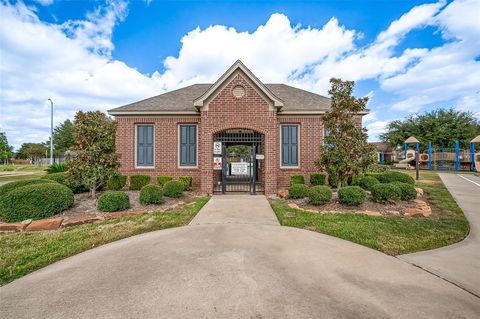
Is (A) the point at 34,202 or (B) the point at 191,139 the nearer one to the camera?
(A) the point at 34,202

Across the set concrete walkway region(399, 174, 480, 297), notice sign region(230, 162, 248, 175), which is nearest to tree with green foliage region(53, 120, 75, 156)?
notice sign region(230, 162, 248, 175)

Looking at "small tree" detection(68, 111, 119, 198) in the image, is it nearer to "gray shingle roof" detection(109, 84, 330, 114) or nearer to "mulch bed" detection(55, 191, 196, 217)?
"mulch bed" detection(55, 191, 196, 217)

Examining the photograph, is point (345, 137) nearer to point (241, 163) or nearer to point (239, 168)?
point (241, 163)

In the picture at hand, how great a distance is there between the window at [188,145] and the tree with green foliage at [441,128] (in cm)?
3385

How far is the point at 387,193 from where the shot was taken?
7.36 meters

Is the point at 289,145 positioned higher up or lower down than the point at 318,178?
higher up

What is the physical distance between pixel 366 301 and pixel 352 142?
→ 21.1 ft

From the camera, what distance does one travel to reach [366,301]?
259cm

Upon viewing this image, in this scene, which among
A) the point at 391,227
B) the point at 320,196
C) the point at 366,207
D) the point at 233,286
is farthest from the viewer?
the point at 320,196

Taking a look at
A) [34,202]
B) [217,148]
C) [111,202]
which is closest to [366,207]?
[217,148]

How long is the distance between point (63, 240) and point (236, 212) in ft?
13.9

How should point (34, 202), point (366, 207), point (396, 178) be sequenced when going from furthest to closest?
1. point (396, 178)
2. point (366, 207)
3. point (34, 202)

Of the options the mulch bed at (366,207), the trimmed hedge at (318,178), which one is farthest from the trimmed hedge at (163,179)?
the trimmed hedge at (318,178)

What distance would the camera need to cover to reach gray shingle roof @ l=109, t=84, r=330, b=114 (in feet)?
38.0
